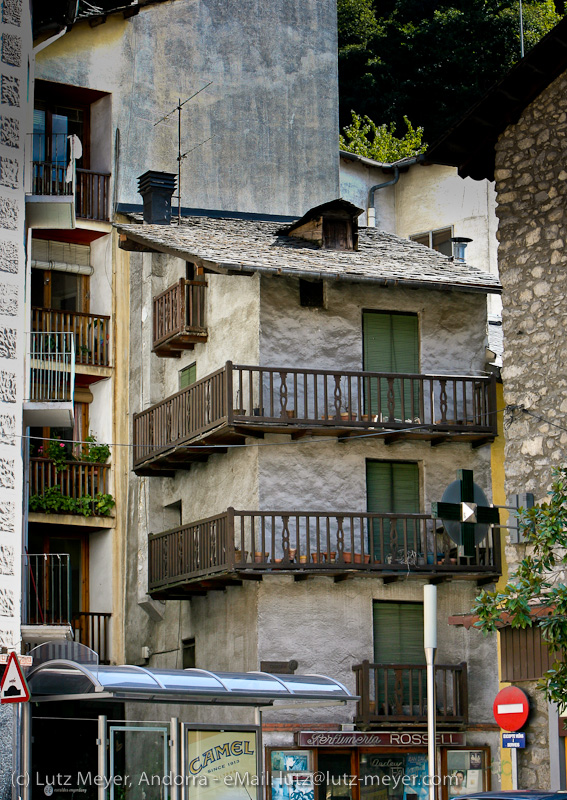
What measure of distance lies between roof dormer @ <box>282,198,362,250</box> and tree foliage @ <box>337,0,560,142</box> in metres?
16.1

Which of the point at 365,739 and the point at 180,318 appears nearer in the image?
the point at 365,739

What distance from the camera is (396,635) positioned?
2783cm

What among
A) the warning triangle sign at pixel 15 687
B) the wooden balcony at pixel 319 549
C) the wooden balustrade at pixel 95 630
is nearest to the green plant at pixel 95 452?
the wooden balustrade at pixel 95 630

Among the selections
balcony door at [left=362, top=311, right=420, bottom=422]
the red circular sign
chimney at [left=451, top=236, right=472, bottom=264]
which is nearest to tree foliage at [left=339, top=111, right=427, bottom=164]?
chimney at [left=451, top=236, right=472, bottom=264]

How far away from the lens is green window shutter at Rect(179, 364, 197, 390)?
30.7 m

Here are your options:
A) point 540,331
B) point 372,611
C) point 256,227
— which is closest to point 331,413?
point 372,611

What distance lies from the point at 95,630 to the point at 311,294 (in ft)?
27.9

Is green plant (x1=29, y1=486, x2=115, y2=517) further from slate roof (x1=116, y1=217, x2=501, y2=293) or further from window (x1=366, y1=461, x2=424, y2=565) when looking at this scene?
window (x1=366, y1=461, x2=424, y2=565)

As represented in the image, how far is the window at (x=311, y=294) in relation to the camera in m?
28.7

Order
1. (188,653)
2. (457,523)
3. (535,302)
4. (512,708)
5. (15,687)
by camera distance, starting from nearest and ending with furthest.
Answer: (457,523), (15,687), (512,708), (535,302), (188,653)

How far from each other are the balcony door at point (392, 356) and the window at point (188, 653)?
5.79m

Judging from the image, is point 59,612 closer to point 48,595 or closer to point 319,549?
point 48,595

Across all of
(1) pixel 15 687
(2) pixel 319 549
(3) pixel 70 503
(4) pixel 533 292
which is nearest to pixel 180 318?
(3) pixel 70 503

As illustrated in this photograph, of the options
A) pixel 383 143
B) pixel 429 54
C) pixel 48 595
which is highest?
pixel 429 54
